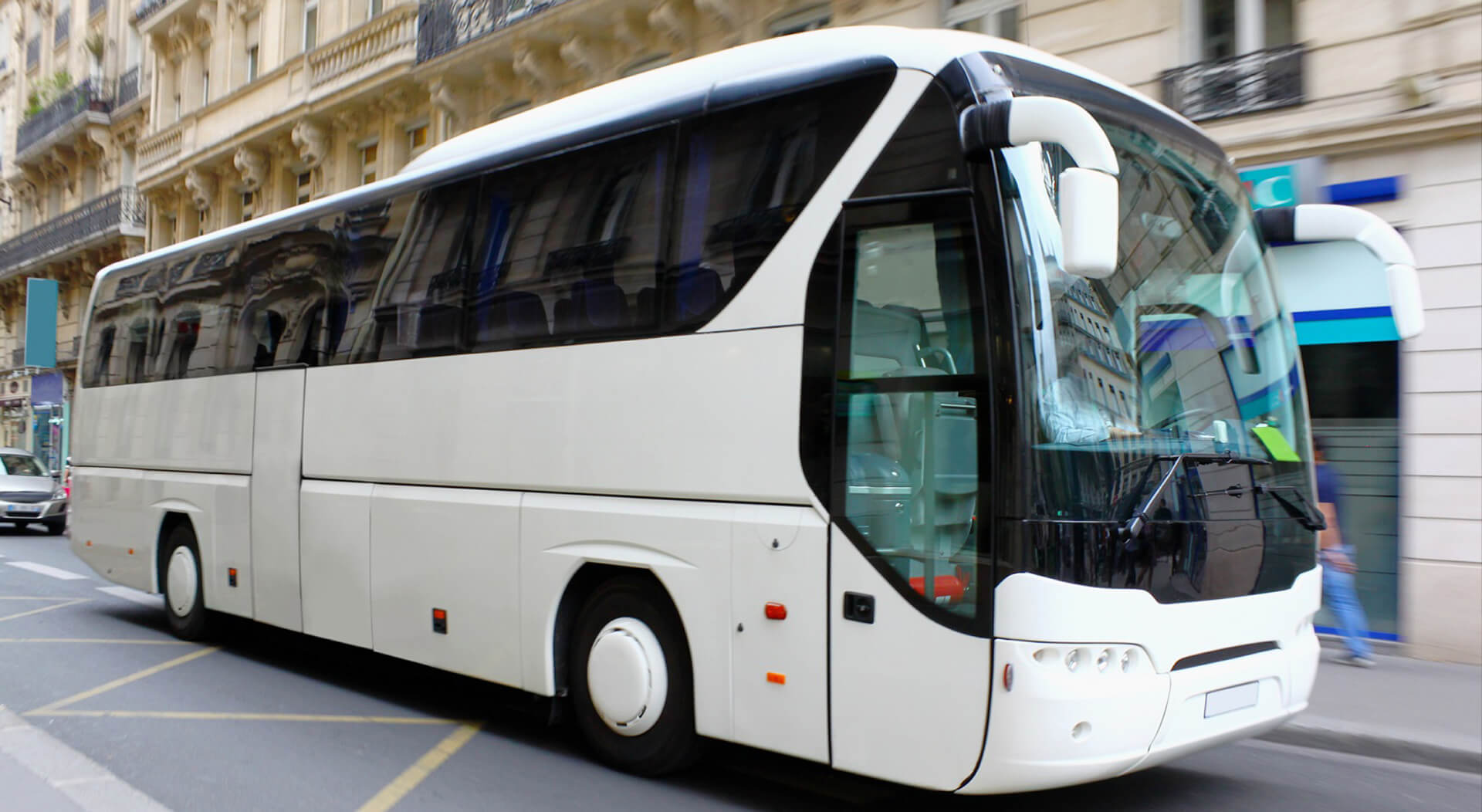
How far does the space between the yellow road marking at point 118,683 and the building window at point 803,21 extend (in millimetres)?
9521

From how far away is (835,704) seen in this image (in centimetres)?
484

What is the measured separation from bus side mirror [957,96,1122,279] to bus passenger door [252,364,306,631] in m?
5.64

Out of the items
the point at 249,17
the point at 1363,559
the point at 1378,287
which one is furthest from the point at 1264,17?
the point at 249,17

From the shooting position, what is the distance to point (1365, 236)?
5844mm

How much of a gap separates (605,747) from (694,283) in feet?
7.26

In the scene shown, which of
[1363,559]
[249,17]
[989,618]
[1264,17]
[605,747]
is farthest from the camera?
[249,17]

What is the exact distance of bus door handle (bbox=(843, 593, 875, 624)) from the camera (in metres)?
4.74

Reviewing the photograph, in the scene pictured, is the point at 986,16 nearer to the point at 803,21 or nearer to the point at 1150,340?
the point at 803,21

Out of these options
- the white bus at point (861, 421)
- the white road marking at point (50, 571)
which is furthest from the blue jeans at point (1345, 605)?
the white road marking at point (50, 571)

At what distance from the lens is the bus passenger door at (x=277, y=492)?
8.34m

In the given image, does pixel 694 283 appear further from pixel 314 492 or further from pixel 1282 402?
pixel 314 492

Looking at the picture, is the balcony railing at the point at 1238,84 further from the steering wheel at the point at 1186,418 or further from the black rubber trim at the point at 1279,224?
the steering wheel at the point at 1186,418

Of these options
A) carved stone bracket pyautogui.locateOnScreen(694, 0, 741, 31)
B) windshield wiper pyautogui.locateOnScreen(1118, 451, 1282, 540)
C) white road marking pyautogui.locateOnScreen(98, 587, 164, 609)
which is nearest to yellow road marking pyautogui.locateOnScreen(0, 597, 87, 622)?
white road marking pyautogui.locateOnScreen(98, 587, 164, 609)

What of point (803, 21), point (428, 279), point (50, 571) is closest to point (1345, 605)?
point (428, 279)
